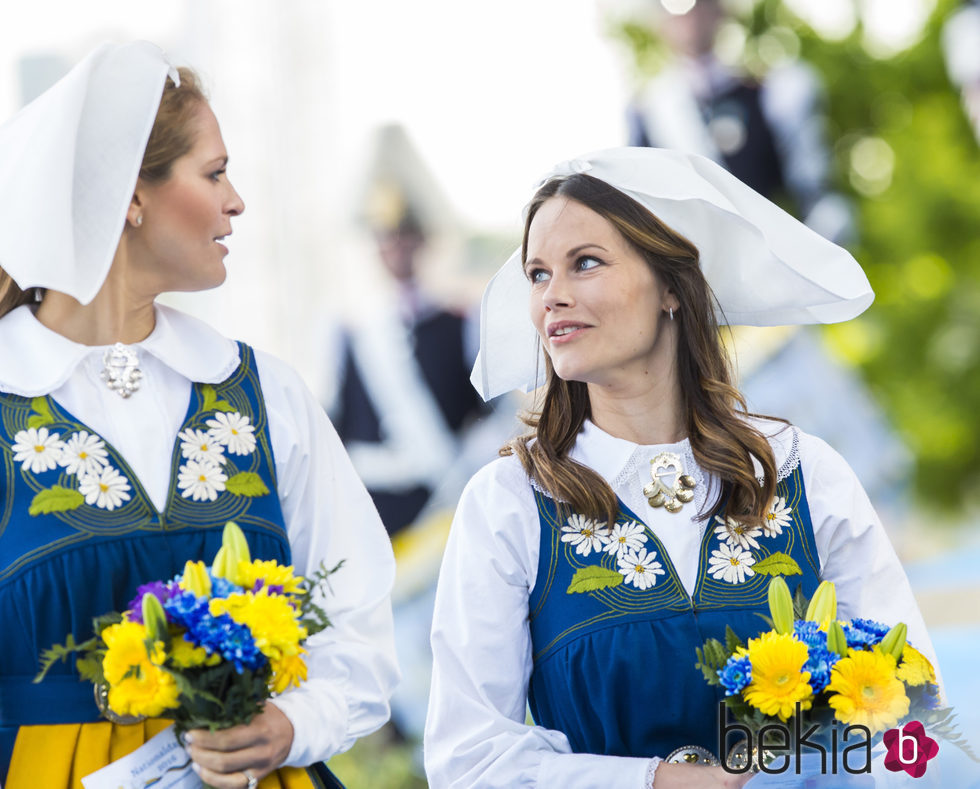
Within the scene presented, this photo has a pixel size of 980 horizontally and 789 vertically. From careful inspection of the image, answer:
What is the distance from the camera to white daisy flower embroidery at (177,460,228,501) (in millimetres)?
2398

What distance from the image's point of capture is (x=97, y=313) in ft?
8.20

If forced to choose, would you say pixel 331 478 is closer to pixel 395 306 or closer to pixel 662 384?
pixel 662 384

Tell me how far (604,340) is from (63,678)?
3.85 ft

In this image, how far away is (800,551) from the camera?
8.63 ft

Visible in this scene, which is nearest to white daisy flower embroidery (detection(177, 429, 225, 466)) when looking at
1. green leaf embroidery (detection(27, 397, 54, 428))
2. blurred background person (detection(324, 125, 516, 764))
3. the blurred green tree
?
green leaf embroidery (detection(27, 397, 54, 428))

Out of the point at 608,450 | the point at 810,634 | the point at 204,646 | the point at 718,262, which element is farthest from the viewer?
the point at 718,262

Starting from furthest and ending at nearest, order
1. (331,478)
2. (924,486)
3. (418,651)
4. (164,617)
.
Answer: (924,486) → (418,651) → (331,478) → (164,617)

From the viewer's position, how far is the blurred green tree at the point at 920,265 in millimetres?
8852

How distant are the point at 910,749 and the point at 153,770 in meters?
1.23

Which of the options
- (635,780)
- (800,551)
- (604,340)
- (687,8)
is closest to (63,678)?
(635,780)

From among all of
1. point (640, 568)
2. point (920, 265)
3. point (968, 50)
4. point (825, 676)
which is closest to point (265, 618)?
point (640, 568)

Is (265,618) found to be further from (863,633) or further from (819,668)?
(863,633)

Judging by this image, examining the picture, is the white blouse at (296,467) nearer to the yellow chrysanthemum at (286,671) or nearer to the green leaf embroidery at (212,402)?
the green leaf embroidery at (212,402)

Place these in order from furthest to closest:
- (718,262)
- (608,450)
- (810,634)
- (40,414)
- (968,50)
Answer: (968,50) < (718,262) < (608,450) < (40,414) < (810,634)
